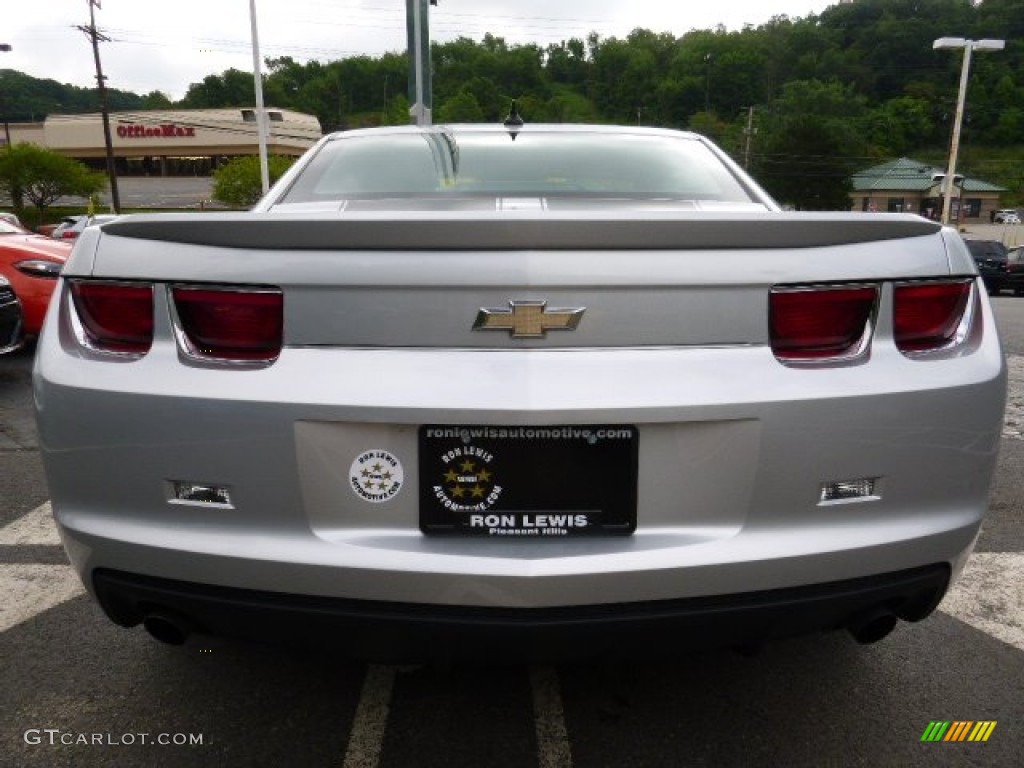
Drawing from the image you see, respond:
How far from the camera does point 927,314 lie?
5.79ft

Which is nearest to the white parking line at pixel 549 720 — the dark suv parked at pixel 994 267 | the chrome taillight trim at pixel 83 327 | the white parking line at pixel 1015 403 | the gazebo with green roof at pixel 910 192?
Answer: the chrome taillight trim at pixel 83 327

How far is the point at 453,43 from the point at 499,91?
20.9 meters

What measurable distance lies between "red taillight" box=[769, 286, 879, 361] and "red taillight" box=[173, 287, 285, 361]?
3.30 feet

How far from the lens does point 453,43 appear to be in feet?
233

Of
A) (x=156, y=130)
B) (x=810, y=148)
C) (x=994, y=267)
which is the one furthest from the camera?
(x=156, y=130)

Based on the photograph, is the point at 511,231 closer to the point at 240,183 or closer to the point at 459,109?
the point at 459,109

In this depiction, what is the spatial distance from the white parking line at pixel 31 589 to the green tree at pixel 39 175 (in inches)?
2226

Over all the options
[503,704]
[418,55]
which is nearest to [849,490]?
[503,704]

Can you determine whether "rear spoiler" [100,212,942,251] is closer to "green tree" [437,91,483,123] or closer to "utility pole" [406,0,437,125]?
"utility pole" [406,0,437,125]

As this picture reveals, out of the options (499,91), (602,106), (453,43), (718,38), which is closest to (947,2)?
(718,38)

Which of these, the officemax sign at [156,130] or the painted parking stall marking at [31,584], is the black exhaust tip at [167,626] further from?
the officemax sign at [156,130]

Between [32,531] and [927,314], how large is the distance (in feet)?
11.3

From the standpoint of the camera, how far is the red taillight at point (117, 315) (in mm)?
1725

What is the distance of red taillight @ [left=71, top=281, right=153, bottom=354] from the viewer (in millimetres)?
1725
